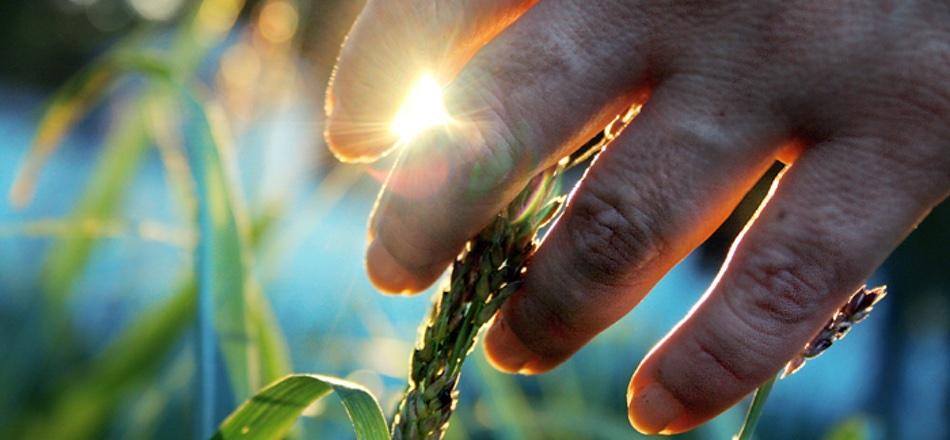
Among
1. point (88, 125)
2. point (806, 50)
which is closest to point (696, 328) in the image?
point (806, 50)

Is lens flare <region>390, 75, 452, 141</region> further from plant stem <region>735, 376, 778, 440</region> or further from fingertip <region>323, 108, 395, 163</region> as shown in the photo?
plant stem <region>735, 376, 778, 440</region>

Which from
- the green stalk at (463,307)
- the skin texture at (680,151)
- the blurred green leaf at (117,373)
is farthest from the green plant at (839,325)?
the blurred green leaf at (117,373)

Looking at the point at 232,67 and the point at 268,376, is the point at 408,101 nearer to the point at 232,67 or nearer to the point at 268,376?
the point at 268,376

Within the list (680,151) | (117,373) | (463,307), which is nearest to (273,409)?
(463,307)

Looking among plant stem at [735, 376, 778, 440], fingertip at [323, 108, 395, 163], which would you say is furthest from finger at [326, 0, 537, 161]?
plant stem at [735, 376, 778, 440]

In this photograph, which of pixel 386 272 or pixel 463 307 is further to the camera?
pixel 386 272

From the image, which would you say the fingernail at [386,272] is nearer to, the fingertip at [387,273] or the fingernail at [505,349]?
the fingertip at [387,273]

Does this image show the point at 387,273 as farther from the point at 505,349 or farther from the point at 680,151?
the point at 680,151
